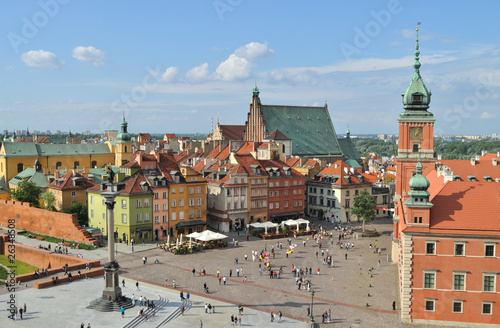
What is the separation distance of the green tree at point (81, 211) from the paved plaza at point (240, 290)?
11.9 m

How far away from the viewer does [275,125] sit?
121 meters

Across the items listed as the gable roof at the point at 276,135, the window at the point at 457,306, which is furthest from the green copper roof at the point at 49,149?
the window at the point at 457,306

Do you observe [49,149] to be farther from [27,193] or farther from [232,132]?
[232,132]

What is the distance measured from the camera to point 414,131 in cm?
6575

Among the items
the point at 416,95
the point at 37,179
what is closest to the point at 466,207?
the point at 416,95

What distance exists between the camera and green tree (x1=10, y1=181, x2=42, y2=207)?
83.6m

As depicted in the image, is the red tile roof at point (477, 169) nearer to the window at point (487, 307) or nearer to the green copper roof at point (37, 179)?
the window at point (487, 307)

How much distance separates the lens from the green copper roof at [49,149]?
108000 millimetres

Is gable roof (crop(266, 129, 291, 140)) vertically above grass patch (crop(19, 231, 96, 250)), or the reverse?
gable roof (crop(266, 129, 291, 140))

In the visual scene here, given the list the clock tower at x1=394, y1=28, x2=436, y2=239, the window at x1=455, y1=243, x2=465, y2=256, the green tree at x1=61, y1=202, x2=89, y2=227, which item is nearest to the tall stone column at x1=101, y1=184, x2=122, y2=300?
the window at x1=455, y1=243, x2=465, y2=256

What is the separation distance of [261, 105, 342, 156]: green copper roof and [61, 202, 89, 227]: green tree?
53.0 metres

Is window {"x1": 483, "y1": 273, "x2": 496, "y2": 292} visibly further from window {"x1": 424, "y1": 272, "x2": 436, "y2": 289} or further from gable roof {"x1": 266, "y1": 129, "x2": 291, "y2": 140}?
gable roof {"x1": 266, "y1": 129, "x2": 291, "y2": 140}

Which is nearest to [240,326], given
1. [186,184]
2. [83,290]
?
[83,290]

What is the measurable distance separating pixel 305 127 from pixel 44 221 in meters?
69.6
